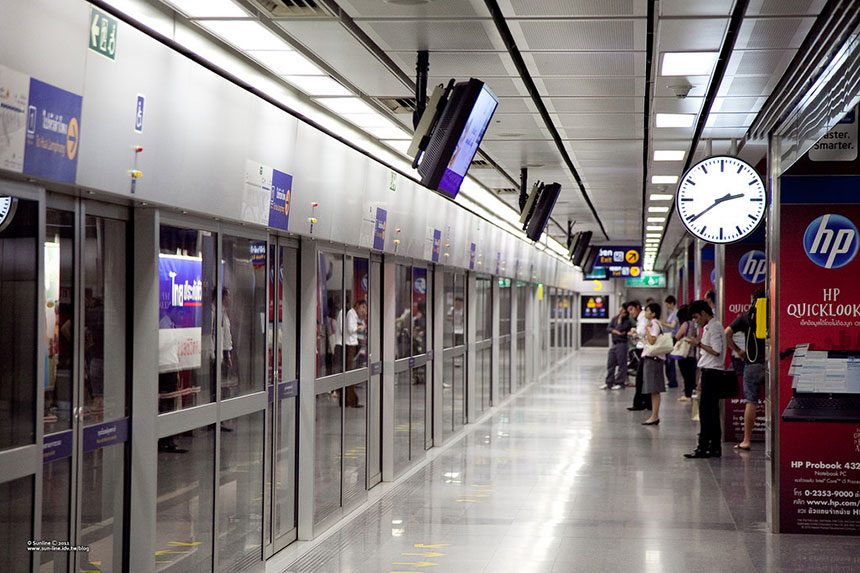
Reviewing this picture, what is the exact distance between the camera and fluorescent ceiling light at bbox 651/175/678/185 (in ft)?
40.2

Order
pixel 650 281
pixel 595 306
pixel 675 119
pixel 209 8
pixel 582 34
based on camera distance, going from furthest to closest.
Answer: pixel 650 281 < pixel 595 306 < pixel 675 119 < pixel 582 34 < pixel 209 8

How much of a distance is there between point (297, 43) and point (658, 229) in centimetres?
1600

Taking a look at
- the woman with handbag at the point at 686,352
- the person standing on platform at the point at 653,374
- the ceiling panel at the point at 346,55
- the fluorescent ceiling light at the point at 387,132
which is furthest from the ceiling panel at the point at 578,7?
the person standing on platform at the point at 653,374

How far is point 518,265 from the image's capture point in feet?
60.6

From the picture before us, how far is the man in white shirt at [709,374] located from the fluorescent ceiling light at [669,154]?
154 centimetres

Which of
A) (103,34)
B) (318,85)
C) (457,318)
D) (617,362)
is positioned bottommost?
(617,362)

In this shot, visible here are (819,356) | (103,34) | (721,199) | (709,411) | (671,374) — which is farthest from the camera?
(671,374)

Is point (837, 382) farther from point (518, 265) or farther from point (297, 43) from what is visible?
point (518, 265)

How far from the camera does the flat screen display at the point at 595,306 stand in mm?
41188

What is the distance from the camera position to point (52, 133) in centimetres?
355

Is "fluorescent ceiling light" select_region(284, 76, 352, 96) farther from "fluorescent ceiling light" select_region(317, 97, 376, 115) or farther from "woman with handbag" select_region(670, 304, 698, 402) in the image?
"woman with handbag" select_region(670, 304, 698, 402)

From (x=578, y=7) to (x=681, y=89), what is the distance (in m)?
2.27

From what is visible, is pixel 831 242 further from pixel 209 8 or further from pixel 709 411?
pixel 209 8

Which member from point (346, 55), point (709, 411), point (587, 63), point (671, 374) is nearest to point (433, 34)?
point (346, 55)
